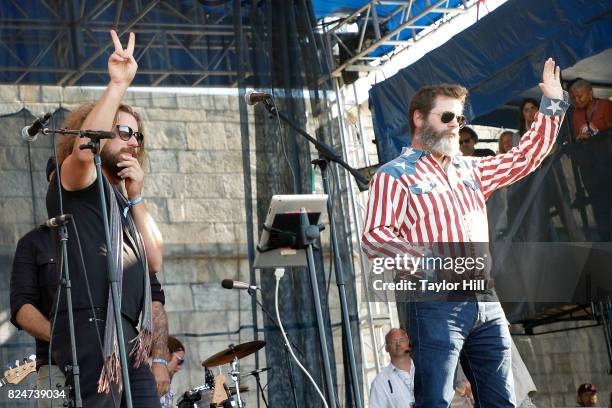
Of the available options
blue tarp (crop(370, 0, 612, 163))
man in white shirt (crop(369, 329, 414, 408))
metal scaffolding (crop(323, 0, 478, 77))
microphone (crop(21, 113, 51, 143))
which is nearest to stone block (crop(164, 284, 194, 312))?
A: man in white shirt (crop(369, 329, 414, 408))

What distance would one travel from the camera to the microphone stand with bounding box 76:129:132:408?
314 cm

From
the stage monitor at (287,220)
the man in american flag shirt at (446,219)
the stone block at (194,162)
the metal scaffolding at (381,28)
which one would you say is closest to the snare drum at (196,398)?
the stone block at (194,162)

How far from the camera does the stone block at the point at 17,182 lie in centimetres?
578

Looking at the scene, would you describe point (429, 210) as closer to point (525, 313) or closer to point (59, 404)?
point (59, 404)

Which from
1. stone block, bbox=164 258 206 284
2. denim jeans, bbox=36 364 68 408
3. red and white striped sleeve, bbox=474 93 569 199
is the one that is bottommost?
denim jeans, bbox=36 364 68 408

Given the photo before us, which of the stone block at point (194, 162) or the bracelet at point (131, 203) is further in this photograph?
the stone block at point (194, 162)

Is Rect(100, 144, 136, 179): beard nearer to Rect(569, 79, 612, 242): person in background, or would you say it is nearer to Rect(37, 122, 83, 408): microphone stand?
Rect(37, 122, 83, 408): microphone stand

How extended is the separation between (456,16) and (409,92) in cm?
218

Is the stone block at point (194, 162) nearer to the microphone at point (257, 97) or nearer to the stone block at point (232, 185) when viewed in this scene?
the stone block at point (232, 185)

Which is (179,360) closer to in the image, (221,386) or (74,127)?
(221,386)

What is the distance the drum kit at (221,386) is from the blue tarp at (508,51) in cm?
225

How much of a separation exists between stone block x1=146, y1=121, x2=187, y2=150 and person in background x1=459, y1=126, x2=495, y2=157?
6.41 feet

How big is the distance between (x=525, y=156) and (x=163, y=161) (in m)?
2.92

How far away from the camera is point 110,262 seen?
10.5ft
